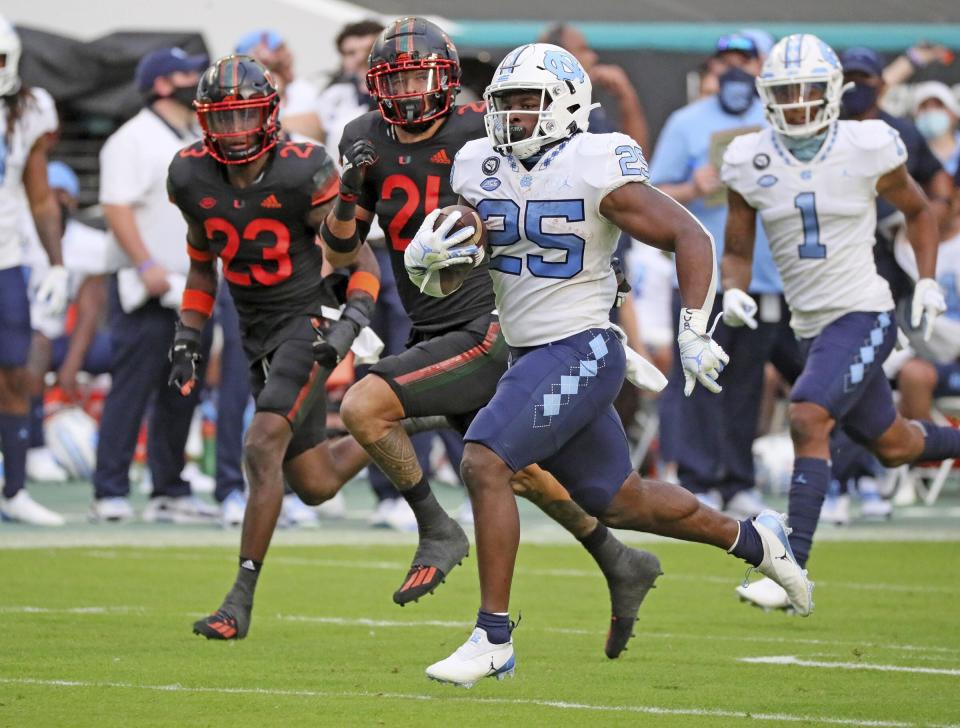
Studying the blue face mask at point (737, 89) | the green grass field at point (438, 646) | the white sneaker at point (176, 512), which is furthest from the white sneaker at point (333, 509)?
the blue face mask at point (737, 89)

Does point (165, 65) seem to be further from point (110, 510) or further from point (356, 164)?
point (356, 164)

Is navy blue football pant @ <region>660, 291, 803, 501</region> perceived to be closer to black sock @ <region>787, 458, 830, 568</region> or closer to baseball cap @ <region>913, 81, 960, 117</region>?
black sock @ <region>787, 458, 830, 568</region>

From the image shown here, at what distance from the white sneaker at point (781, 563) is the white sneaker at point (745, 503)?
3939 millimetres

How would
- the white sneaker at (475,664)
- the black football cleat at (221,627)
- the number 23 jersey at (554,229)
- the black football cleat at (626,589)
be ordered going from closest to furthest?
the white sneaker at (475,664) → the number 23 jersey at (554,229) → the black football cleat at (626,589) → the black football cleat at (221,627)

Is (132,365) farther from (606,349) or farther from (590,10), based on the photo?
(590,10)

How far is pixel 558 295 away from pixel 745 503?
468 cm

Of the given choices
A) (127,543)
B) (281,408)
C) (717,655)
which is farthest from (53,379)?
(717,655)

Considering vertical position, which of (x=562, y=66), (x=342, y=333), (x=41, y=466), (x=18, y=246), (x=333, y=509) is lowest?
(x=41, y=466)

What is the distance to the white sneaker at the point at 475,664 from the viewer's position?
4883mm

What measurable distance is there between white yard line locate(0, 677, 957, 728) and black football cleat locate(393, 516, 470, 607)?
931mm

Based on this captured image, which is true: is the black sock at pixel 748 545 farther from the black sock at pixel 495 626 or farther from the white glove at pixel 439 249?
the white glove at pixel 439 249

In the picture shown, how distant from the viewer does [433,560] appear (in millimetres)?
6094

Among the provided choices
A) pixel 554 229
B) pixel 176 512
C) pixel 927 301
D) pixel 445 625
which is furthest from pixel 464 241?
pixel 176 512

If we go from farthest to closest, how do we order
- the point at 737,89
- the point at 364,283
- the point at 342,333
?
the point at 737,89 < the point at 364,283 < the point at 342,333
